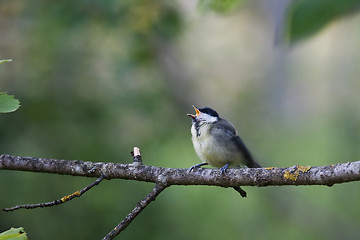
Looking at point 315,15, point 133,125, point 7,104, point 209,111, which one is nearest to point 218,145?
point 209,111

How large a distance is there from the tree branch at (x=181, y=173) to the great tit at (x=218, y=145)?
4.35ft

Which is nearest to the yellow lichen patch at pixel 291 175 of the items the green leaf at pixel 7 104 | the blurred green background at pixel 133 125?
the green leaf at pixel 7 104

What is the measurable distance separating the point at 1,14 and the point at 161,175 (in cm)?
485

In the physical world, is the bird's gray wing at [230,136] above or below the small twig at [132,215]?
above

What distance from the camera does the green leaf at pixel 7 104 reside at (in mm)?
1813

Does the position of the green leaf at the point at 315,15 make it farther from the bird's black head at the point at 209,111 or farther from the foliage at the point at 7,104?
the bird's black head at the point at 209,111

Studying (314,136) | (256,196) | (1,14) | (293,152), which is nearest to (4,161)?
(1,14)

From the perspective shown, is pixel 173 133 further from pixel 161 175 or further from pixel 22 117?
pixel 161 175

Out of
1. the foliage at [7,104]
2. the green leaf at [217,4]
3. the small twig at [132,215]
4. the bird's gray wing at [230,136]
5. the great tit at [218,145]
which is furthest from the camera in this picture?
the bird's gray wing at [230,136]

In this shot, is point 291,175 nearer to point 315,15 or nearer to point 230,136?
point 315,15

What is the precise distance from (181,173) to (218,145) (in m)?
1.50

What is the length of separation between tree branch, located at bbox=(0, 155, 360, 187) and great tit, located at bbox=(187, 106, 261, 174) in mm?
1326

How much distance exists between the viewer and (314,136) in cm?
1005

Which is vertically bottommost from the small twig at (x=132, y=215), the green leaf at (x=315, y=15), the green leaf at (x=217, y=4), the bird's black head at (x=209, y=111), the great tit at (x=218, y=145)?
the small twig at (x=132, y=215)
